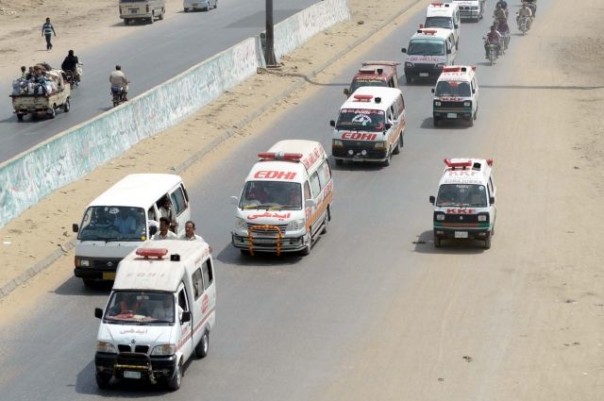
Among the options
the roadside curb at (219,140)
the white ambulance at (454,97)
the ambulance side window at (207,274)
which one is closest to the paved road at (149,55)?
the roadside curb at (219,140)

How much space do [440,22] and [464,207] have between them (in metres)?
34.6

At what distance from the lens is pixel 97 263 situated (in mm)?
26984

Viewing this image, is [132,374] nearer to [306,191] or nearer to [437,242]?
[306,191]

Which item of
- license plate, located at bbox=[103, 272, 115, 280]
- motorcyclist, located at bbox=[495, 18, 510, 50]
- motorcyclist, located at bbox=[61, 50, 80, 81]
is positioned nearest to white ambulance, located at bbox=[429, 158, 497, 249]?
license plate, located at bbox=[103, 272, 115, 280]

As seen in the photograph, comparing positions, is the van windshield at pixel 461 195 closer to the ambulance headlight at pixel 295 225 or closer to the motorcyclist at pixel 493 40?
the ambulance headlight at pixel 295 225

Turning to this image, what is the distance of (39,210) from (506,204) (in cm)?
1302

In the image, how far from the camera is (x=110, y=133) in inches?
1538

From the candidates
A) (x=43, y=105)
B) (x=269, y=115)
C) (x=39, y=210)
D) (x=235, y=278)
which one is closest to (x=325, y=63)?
(x=269, y=115)

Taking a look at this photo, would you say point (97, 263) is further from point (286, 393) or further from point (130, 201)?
point (286, 393)

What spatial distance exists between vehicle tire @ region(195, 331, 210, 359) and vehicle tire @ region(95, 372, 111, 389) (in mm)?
2135

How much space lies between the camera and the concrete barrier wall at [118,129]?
32.8 meters

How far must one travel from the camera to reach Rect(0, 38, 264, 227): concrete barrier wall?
32781 mm

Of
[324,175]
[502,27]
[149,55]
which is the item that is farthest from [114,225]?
[502,27]

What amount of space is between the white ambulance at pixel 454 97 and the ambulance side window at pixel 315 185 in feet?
52.3
